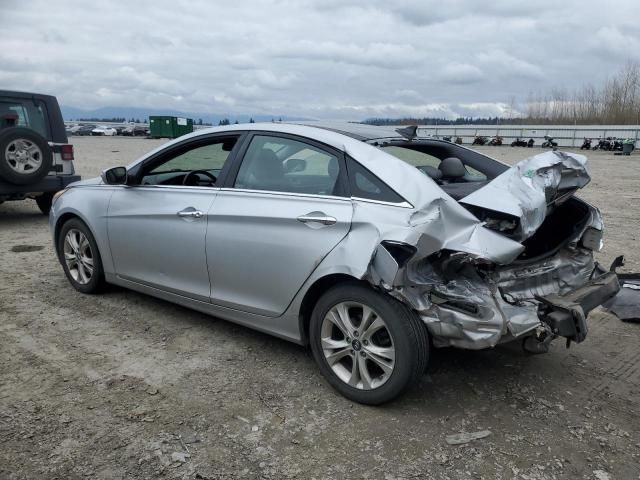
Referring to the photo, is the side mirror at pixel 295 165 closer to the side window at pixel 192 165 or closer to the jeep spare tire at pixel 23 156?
the side window at pixel 192 165

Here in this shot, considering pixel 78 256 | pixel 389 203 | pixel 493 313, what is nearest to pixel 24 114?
pixel 78 256

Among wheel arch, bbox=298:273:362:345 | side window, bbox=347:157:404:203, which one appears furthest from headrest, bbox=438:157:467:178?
wheel arch, bbox=298:273:362:345

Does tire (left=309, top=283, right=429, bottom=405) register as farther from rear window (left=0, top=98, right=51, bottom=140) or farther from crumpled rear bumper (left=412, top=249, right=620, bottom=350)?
rear window (left=0, top=98, right=51, bottom=140)

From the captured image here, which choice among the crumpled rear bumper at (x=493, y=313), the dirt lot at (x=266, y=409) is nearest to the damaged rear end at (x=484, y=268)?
the crumpled rear bumper at (x=493, y=313)

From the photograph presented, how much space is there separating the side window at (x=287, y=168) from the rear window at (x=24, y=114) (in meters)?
5.69

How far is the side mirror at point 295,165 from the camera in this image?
3.52 metres

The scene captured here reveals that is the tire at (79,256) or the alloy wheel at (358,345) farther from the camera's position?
the tire at (79,256)

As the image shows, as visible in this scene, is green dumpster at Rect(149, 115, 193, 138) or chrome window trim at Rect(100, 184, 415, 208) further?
green dumpster at Rect(149, 115, 193, 138)

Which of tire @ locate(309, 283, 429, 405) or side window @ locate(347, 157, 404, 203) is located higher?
side window @ locate(347, 157, 404, 203)

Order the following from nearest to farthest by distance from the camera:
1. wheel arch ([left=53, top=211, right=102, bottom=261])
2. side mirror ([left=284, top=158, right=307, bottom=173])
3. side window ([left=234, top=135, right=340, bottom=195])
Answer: side window ([left=234, top=135, right=340, bottom=195]) → side mirror ([left=284, top=158, right=307, bottom=173]) → wheel arch ([left=53, top=211, right=102, bottom=261])

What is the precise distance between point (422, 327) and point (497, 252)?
0.56 metres

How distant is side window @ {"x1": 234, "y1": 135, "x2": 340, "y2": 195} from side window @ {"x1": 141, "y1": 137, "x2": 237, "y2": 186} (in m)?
0.28

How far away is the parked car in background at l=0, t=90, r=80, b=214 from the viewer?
23.7 ft

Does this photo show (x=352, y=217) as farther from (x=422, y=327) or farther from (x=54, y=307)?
(x=54, y=307)
